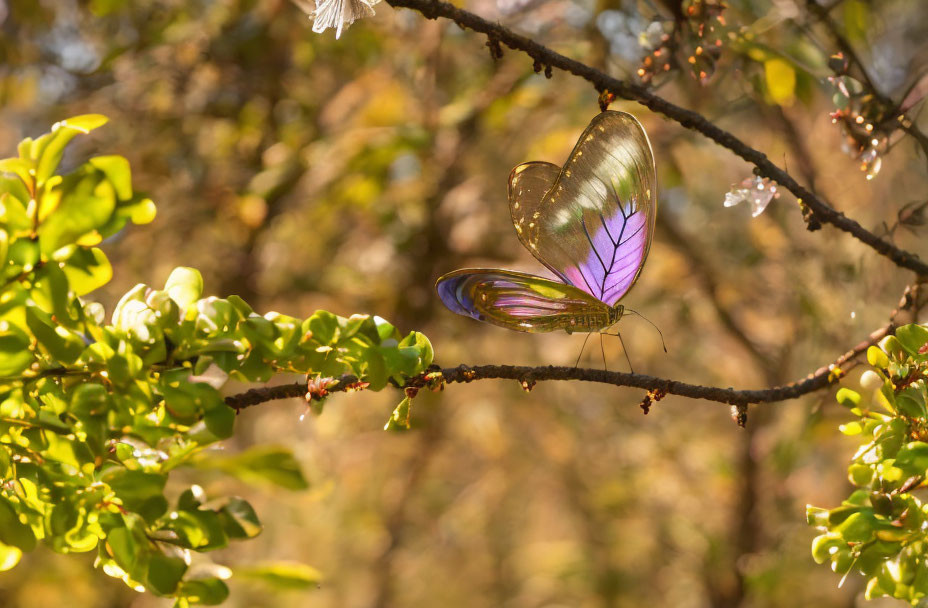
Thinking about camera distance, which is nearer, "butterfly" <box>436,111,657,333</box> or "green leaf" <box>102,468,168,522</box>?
"green leaf" <box>102,468,168,522</box>

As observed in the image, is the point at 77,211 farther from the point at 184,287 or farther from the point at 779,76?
the point at 779,76

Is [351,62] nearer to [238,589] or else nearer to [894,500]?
[238,589]

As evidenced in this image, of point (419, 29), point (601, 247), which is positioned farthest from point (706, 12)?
point (419, 29)

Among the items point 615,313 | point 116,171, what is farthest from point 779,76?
point 116,171

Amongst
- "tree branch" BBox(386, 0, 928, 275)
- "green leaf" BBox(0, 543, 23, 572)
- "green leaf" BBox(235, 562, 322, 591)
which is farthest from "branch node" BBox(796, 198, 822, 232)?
"green leaf" BBox(0, 543, 23, 572)

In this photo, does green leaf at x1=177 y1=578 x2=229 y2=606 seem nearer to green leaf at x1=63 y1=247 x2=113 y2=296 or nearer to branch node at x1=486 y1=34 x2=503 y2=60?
green leaf at x1=63 y1=247 x2=113 y2=296

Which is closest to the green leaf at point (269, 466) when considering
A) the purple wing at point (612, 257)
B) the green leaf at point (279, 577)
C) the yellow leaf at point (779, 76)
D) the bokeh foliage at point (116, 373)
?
the bokeh foliage at point (116, 373)
